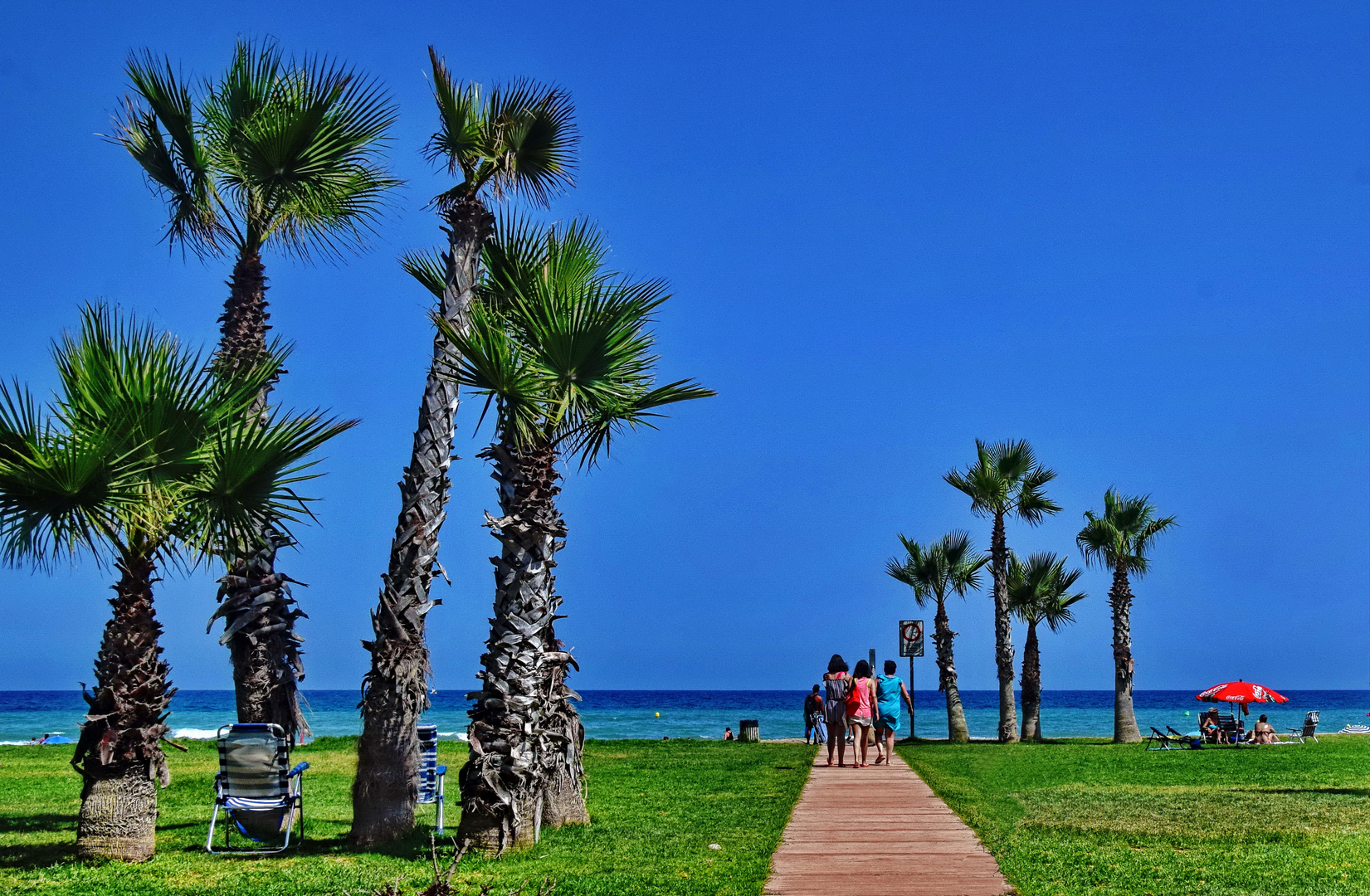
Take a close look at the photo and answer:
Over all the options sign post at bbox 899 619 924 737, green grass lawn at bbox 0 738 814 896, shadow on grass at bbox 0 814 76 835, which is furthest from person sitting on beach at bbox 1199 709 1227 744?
shadow on grass at bbox 0 814 76 835

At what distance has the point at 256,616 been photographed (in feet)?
39.5

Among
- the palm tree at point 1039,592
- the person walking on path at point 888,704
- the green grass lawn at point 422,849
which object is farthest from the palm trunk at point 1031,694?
the green grass lawn at point 422,849

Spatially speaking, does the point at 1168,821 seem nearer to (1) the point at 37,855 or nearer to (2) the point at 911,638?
(1) the point at 37,855

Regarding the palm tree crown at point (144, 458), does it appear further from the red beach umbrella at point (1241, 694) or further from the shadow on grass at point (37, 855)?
the red beach umbrella at point (1241, 694)

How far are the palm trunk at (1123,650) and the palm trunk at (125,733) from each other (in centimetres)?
2454

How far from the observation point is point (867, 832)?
9.96 metres

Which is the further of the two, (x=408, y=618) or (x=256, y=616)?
(x=256, y=616)

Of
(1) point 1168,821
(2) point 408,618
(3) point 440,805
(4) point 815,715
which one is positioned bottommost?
(4) point 815,715

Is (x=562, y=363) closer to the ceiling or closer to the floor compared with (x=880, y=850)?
closer to the ceiling

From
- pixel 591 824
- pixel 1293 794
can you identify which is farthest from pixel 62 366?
pixel 1293 794

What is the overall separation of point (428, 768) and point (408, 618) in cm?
201

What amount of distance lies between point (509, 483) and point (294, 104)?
487 cm

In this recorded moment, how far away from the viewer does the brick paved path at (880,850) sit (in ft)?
24.5

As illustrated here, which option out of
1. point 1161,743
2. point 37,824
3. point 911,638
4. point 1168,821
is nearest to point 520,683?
point 37,824
